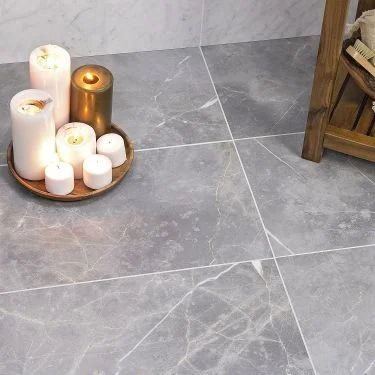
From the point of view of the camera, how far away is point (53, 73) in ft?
6.05

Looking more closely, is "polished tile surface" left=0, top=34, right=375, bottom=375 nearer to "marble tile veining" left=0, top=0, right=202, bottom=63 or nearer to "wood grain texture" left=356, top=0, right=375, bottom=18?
"marble tile veining" left=0, top=0, right=202, bottom=63

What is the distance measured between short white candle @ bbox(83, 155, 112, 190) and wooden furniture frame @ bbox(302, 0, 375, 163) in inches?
19.6

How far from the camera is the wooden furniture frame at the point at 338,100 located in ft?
5.96

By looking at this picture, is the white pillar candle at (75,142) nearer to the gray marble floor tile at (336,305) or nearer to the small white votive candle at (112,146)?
the small white votive candle at (112,146)

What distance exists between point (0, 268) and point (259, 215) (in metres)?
0.60

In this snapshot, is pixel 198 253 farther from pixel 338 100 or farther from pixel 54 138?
pixel 338 100

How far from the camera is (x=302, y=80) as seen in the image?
2307 mm

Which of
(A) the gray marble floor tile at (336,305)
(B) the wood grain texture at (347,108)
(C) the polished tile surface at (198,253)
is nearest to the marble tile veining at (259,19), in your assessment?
(C) the polished tile surface at (198,253)

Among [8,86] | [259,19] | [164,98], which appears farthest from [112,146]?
[259,19]

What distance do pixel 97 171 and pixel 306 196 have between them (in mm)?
500

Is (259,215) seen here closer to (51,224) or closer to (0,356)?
(51,224)

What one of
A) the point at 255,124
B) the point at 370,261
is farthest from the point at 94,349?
the point at 255,124

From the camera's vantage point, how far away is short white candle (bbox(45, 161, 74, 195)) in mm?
1863

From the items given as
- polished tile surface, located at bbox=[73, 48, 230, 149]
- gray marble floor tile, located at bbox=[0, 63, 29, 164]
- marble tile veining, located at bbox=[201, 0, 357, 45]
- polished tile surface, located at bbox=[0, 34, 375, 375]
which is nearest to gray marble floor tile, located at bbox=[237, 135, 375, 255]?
polished tile surface, located at bbox=[0, 34, 375, 375]
